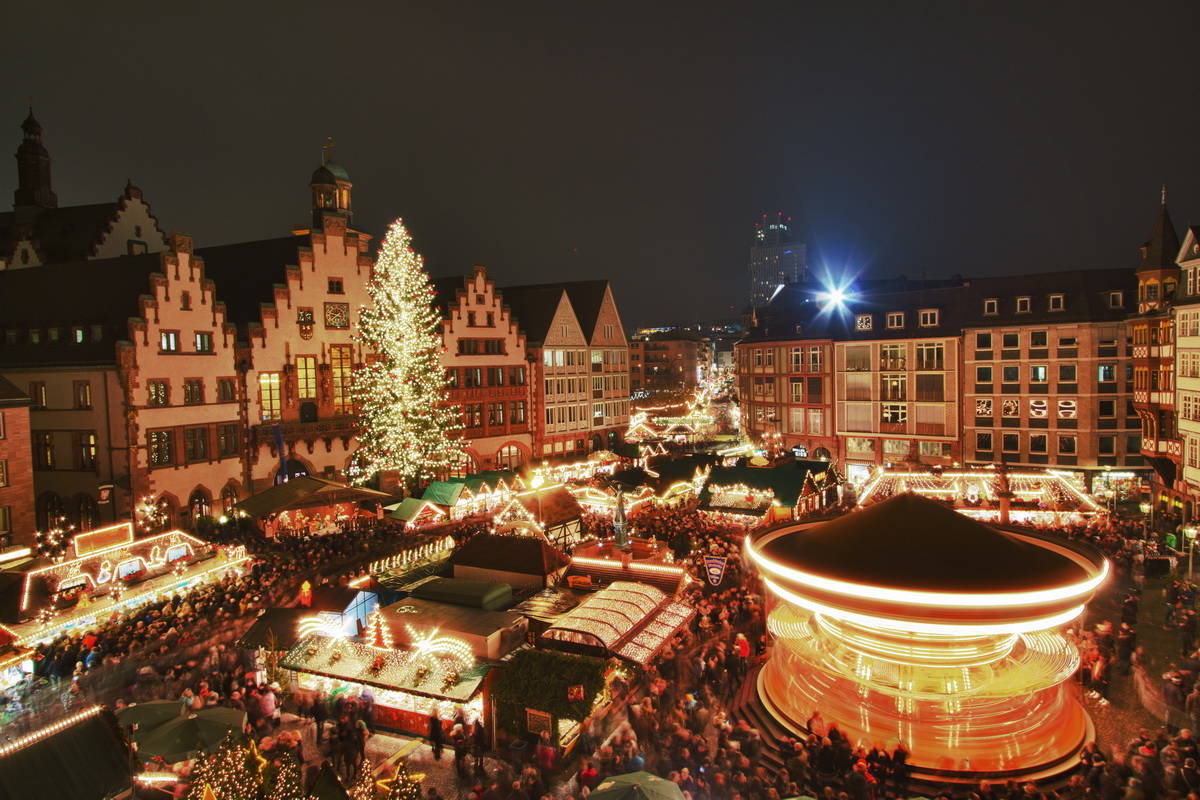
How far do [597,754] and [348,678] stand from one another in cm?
562

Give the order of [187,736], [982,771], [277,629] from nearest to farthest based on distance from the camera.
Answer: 1. [982,771]
2. [187,736]
3. [277,629]

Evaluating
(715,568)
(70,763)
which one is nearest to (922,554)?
(715,568)

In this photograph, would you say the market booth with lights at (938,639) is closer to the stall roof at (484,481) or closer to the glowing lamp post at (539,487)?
the glowing lamp post at (539,487)

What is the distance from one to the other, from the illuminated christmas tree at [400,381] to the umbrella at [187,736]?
22523 mm

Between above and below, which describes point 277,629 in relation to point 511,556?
below

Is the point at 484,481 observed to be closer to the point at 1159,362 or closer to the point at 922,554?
the point at 922,554

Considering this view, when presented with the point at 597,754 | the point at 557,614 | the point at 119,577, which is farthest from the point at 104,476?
the point at 597,754

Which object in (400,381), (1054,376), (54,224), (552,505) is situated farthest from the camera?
(1054,376)

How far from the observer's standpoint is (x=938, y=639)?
535 inches

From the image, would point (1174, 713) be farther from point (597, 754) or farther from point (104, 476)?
point (104, 476)

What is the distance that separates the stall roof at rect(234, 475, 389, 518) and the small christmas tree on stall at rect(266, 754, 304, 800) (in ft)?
64.2

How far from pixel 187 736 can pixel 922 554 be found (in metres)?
13.8

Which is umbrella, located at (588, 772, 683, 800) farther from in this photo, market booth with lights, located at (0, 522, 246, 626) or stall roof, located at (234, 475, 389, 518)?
stall roof, located at (234, 475, 389, 518)

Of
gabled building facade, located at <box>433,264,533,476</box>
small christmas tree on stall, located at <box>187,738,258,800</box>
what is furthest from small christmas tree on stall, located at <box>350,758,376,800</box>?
gabled building facade, located at <box>433,264,533,476</box>
